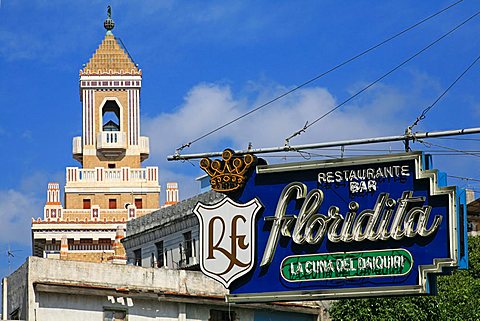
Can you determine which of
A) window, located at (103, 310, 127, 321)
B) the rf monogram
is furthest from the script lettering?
window, located at (103, 310, 127, 321)

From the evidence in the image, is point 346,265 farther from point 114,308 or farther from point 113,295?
point 114,308

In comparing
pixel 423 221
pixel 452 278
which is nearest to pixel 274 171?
pixel 423 221

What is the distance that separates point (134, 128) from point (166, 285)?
242 ft

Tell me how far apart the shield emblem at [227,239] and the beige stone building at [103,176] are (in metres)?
64.8

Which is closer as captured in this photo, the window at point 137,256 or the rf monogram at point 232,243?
the rf monogram at point 232,243

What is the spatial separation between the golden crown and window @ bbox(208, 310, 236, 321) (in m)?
17.5

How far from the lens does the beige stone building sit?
115250 mm

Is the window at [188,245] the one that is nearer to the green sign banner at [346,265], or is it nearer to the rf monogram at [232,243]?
the rf monogram at [232,243]

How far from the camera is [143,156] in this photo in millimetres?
132250

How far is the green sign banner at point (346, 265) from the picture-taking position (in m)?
40.6

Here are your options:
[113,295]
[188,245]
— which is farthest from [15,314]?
[188,245]

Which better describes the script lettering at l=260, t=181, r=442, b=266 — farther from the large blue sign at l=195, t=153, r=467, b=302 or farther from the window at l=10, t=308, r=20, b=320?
the window at l=10, t=308, r=20, b=320

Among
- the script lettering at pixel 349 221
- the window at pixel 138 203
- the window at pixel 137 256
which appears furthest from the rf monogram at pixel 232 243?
the window at pixel 138 203

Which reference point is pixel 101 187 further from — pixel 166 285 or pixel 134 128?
pixel 166 285
